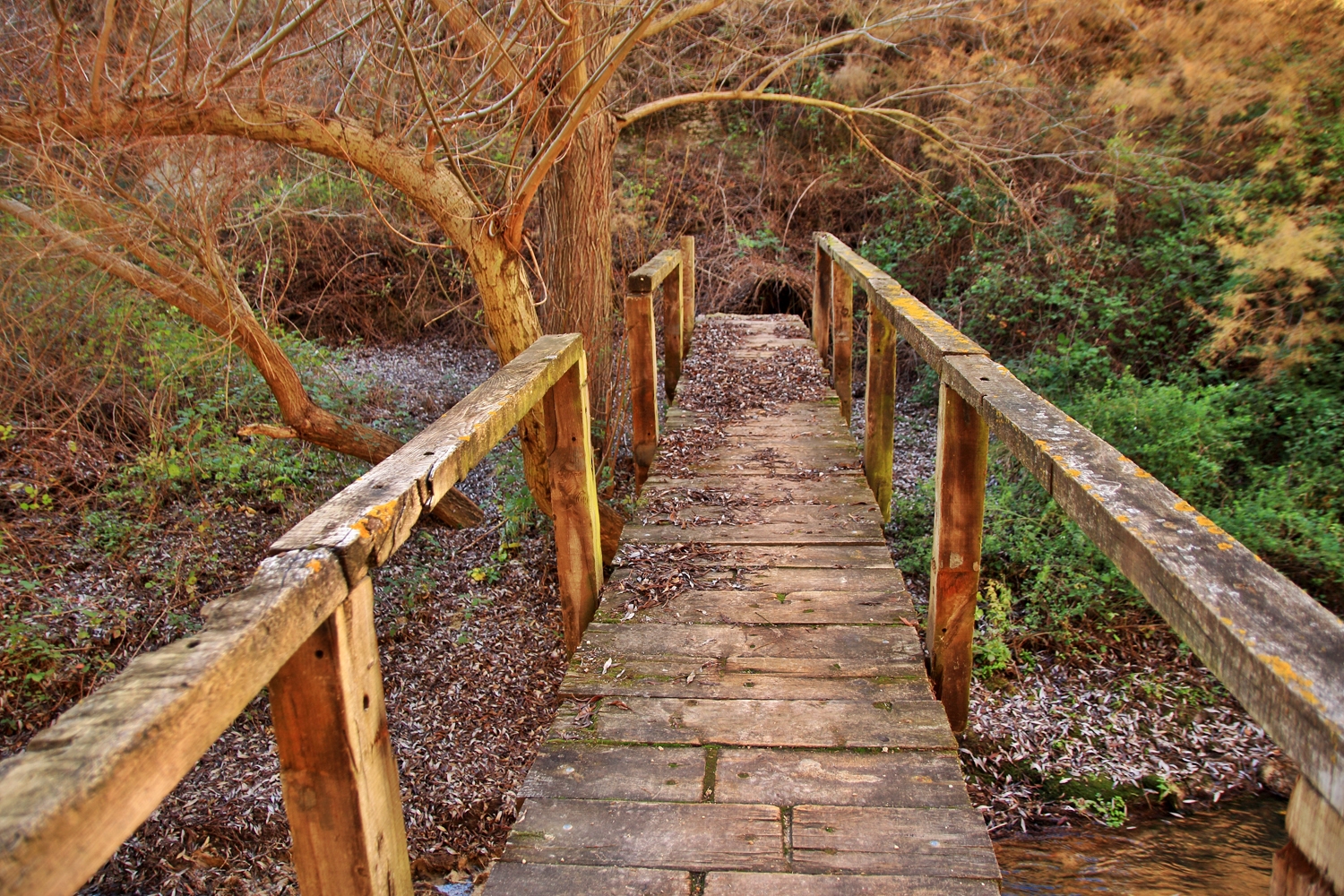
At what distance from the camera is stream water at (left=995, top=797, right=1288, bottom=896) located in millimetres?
3533

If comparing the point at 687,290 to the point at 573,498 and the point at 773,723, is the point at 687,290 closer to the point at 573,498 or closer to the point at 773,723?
the point at 573,498

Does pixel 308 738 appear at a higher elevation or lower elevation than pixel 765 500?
higher

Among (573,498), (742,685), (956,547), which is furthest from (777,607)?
(573,498)

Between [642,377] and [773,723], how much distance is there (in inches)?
114

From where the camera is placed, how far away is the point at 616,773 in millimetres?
2148

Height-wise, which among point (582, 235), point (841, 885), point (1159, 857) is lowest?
point (1159, 857)

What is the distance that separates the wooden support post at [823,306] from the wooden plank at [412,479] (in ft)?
17.7

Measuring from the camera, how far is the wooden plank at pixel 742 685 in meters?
2.46

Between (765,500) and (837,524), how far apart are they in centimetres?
44

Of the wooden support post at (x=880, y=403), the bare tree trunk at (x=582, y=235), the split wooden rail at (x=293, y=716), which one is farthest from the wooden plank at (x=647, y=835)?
the bare tree trunk at (x=582, y=235)

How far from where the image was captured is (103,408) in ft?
22.3

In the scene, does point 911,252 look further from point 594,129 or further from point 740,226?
point 594,129

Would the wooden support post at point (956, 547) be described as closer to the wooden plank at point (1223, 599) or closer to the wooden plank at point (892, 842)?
the wooden plank at point (1223, 599)

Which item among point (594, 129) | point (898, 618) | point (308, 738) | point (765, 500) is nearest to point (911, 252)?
point (594, 129)
